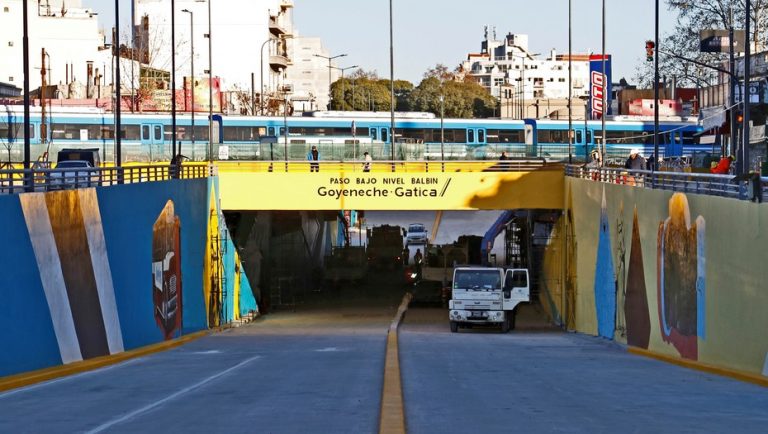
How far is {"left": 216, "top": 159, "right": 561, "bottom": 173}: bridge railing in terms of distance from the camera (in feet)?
160

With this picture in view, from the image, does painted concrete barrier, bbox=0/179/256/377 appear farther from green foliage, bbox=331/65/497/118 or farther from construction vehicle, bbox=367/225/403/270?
green foliage, bbox=331/65/497/118

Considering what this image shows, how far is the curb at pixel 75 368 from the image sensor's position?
21.9 metres

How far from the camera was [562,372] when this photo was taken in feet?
74.3

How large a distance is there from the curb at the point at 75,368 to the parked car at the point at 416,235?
5785 centimetres

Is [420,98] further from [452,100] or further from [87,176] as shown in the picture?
[87,176]

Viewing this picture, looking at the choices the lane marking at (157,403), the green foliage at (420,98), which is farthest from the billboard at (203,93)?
the lane marking at (157,403)

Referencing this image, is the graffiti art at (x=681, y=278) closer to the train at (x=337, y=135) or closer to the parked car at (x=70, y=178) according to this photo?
the parked car at (x=70, y=178)

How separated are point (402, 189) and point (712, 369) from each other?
26303 millimetres

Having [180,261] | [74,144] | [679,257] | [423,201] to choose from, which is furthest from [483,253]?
[679,257]

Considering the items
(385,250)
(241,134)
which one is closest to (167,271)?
(241,134)

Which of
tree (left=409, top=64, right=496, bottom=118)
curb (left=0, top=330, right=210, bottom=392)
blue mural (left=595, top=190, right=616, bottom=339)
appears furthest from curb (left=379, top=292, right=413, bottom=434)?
tree (left=409, top=64, right=496, bottom=118)

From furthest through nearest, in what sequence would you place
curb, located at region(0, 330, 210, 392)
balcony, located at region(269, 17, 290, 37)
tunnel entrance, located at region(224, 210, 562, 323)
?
1. balcony, located at region(269, 17, 290, 37)
2. tunnel entrance, located at region(224, 210, 562, 323)
3. curb, located at region(0, 330, 210, 392)

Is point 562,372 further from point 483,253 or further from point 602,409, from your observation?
point 483,253

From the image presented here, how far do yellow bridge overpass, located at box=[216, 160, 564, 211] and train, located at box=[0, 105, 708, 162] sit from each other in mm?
8877
